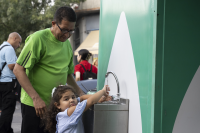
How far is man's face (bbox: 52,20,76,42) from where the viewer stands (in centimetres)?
271

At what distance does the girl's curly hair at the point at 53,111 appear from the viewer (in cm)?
273

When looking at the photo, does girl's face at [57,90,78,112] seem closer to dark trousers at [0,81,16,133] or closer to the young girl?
the young girl

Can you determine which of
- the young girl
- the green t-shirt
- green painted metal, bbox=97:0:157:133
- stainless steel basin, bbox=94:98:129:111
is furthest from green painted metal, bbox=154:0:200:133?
the green t-shirt

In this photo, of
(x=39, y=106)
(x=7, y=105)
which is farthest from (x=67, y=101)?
(x=7, y=105)

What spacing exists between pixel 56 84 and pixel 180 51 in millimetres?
1646

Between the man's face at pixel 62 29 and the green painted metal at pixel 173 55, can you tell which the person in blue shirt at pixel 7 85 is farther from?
Answer: the green painted metal at pixel 173 55

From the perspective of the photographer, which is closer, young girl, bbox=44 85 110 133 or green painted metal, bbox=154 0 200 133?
green painted metal, bbox=154 0 200 133

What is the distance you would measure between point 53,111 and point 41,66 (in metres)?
0.48

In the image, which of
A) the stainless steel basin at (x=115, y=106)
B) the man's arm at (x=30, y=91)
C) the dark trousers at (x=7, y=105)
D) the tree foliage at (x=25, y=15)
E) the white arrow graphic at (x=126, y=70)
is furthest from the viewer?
the tree foliage at (x=25, y=15)

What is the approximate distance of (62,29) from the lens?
2744mm

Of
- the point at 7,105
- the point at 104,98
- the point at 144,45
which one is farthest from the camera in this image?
the point at 7,105

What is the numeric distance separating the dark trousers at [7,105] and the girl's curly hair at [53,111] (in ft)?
6.99

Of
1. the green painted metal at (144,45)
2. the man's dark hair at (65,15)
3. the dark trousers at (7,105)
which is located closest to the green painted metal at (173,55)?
the green painted metal at (144,45)

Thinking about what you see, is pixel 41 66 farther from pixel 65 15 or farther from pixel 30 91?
pixel 65 15
